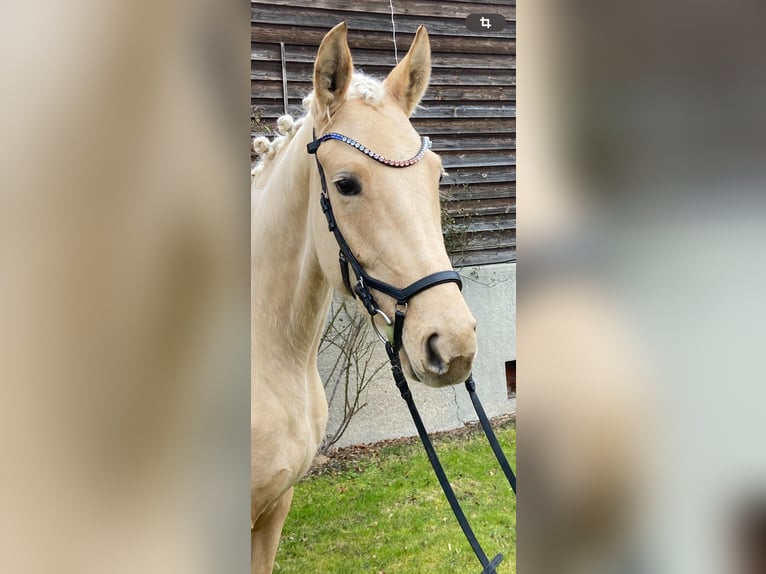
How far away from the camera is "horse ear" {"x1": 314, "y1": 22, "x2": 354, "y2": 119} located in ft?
2.55

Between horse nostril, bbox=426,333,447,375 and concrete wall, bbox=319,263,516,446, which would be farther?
concrete wall, bbox=319,263,516,446

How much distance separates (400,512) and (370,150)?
63 centimetres

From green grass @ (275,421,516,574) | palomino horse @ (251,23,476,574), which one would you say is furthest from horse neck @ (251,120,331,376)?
green grass @ (275,421,516,574)

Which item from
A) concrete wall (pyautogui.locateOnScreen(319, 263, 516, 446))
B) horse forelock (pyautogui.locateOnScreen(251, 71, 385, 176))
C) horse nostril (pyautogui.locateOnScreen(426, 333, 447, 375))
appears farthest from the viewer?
concrete wall (pyautogui.locateOnScreen(319, 263, 516, 446))

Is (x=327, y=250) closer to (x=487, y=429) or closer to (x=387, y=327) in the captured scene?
(x=387, y=327)

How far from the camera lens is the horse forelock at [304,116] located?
0.87 m

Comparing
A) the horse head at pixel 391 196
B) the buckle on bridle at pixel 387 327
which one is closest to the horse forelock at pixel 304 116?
the horse head at pixel 391 196

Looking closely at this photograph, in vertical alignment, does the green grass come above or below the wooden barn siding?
below

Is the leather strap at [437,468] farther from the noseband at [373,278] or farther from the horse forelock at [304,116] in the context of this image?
the horse forelock at [304,116]

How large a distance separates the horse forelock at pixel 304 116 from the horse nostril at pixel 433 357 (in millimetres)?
381

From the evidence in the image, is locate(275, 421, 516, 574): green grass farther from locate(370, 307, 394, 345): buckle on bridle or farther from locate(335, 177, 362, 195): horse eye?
locate(335, 177, 362, 195): horse eye

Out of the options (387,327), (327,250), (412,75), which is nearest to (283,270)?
(327,250)

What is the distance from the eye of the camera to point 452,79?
39.0 inches
